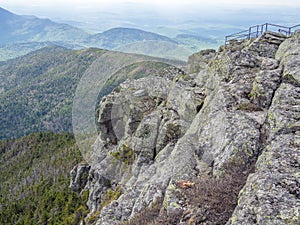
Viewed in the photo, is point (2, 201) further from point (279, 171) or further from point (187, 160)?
point (279, 171)

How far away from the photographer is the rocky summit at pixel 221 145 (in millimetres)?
10078

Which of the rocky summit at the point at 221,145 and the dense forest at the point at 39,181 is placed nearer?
the rocky summit at the point at 221,145

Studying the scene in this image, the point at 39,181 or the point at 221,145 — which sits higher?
the point at 221,145

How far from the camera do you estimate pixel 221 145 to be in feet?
51.5

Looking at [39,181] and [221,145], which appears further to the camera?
[39,181]

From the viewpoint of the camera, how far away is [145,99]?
1372 inches

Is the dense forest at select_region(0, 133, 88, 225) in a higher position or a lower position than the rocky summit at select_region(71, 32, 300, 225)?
Answer: lower

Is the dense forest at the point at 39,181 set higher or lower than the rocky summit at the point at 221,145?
lower

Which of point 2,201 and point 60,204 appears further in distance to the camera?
point 2,201

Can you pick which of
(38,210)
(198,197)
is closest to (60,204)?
(38,210)

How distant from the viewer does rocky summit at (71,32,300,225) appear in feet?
33.1

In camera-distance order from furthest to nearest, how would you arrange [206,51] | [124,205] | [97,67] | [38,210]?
1. [38,210]
2. [97,67]
3. [206,51]
4. [124,205]

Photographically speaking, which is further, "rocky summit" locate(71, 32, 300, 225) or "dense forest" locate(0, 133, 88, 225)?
"dense forest" locate(0, 133, 88, 225)

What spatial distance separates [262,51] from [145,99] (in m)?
15.4
